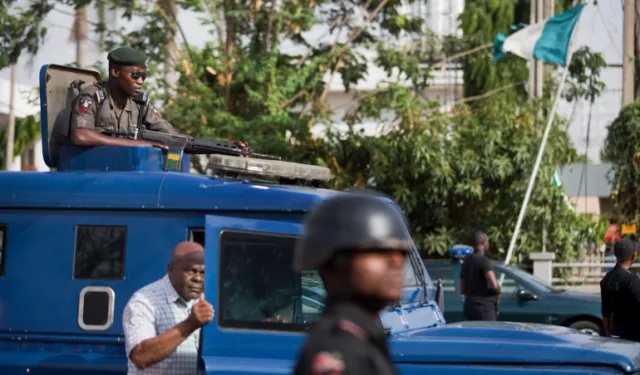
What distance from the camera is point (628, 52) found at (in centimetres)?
1991

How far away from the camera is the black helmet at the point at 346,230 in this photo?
2506 mm

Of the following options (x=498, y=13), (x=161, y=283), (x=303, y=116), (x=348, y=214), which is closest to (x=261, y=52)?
(x=303, y=116)

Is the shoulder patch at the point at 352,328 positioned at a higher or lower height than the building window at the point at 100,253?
higher

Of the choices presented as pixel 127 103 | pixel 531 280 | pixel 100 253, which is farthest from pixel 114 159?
pixel 531 280

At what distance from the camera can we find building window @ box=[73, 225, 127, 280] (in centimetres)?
598

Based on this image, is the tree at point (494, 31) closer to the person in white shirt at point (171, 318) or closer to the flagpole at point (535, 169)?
the flagpole at point (535, 169)

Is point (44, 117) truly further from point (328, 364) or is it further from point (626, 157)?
point (626, 157)

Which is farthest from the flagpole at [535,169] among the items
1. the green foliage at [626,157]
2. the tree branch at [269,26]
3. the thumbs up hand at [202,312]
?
the thumbs up hand at [202,312]

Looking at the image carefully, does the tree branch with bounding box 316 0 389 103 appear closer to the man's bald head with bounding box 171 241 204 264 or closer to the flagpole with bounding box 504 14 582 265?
the flagpole with bounding box 504 14 582 265

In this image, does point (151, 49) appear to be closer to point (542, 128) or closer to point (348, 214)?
point (542, 128)

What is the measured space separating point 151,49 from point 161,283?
604 inches

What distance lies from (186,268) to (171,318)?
241 mm

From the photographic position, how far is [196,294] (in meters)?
5.41

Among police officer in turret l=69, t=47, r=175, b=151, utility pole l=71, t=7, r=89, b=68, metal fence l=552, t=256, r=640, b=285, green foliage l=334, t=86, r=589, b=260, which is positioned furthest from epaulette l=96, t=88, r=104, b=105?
metal fence l=552, t=256, r=640, b=285
